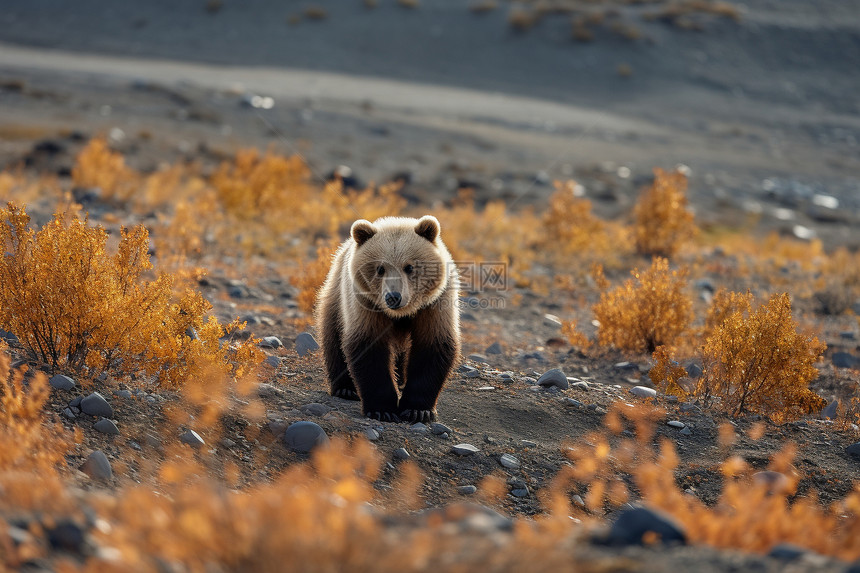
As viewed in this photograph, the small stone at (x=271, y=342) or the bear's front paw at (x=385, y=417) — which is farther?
the small stone at (x=271, y=342)

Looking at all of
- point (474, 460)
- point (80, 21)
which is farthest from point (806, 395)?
point (80, 21)

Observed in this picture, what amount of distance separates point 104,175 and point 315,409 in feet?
27.7

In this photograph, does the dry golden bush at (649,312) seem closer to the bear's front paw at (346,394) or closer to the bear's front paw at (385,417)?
the bear's front paw at (346,394)

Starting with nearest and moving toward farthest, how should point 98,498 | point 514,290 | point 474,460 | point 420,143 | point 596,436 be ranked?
point 98,498
point 474,460
point 596,436
point 514,290
point 420,143

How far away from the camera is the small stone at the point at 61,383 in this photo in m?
4.31

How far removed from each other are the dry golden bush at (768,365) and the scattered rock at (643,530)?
355 centimetres

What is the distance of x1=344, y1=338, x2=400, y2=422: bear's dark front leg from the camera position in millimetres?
5148

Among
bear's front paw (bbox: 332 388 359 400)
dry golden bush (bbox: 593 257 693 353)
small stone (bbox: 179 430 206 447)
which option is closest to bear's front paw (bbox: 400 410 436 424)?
bear's front paw (bbox: 332 388 359 400)

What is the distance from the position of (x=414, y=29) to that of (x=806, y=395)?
35219 mm

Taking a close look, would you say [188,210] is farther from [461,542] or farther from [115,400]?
[461,542]

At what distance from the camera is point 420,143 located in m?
22.7

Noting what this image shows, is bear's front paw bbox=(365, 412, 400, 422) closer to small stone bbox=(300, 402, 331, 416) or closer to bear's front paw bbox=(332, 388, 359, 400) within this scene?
small stone bbox=(300, 402, 331, 416)

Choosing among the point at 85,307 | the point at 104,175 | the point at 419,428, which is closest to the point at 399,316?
the point at 419,428

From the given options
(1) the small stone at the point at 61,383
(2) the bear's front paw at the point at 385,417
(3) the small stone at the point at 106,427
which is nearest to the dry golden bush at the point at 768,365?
(2) the bear's front paw at the point at 385,417
